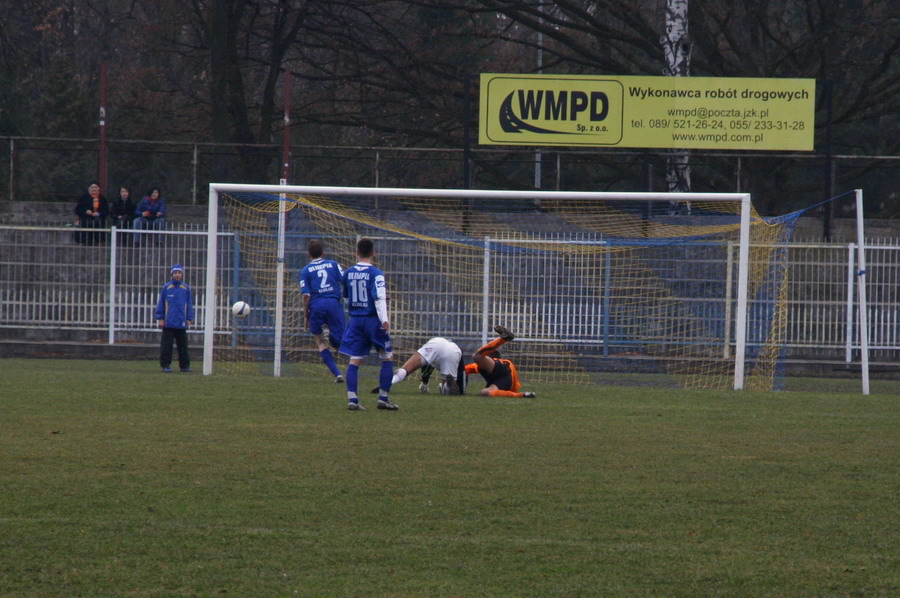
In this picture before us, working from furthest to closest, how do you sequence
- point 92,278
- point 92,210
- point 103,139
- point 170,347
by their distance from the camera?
point 103,139 → point 92,210 → point 92,278 → point 170,347

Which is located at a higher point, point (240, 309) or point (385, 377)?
point (240, 309)

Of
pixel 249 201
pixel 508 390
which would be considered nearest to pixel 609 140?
pixel 249 201

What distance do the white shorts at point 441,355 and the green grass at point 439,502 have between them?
1.69 meters

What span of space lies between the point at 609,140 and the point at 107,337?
31.7 ft

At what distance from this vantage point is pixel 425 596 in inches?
181

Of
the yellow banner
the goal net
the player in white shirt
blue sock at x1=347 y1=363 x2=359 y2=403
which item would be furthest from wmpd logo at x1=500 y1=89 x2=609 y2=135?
blue sock at x1=347 y1=363 x2=359 y2=403

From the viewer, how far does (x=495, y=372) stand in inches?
534

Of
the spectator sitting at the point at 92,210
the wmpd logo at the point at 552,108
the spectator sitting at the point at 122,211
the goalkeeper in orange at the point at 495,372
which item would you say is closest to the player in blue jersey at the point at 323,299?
the goalkeeper in orange at the point at 495,372

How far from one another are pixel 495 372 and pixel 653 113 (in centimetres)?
894

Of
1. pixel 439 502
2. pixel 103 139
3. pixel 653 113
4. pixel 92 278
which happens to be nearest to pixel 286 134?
pixel 103 139

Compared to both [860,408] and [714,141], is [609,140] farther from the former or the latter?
[860,408]

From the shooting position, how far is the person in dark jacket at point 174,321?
16609mm

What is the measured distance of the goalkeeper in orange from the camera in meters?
13.3

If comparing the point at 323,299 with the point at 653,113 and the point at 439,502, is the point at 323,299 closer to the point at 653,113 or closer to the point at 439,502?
the point at 439,502
